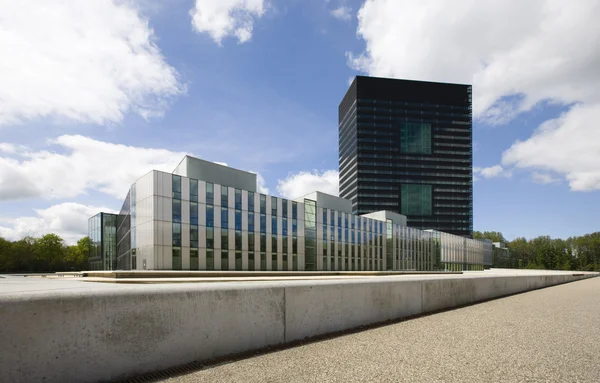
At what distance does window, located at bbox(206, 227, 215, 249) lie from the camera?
37.3m

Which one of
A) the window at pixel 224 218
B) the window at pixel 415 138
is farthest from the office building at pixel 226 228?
the window at pixel 415 138

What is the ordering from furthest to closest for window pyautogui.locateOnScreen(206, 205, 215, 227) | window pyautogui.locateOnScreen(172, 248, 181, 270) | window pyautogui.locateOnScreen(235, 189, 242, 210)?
window pyautogui.locateOnScreen(235, 189, 242, 210) → window pyautogui.locateOnScreen(206, 205, 215, 227) → window pyautogui.locateOnScreen(172, 248, 181, 270)

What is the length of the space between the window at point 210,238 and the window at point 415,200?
402 feet

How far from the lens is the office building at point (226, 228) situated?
34469 millimetres

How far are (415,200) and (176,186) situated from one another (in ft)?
425

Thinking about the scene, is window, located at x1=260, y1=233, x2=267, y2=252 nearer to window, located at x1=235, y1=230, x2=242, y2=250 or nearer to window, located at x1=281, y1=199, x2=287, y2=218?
window, located at x1=235, y1=230, x2=242, y2=250

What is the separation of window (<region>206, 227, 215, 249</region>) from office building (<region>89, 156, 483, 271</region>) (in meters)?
0.11

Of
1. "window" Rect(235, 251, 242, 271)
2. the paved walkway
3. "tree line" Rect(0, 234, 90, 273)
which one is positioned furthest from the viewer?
"tree line" Rect(0, 234, 90, 273)

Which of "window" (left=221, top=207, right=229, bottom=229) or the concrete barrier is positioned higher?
"window" (left=221, top=207, right=229, bottom=229)

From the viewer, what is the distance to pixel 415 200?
149m

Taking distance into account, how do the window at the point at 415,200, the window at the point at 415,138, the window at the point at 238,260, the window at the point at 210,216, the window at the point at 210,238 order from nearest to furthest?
the window at the point at 210,238, the window at the point at 210,216, the window at the point at 238,260, the window at the point at 415,200, the window at the point at 415,138

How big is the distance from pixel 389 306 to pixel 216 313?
14.4 feet

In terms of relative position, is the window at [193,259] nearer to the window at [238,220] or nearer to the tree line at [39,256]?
the window at [238,220]

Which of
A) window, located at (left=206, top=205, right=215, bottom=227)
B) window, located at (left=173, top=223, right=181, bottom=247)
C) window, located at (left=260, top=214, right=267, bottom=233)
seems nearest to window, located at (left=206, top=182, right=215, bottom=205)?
window, located at (left=206, top=205, right=215, bottom=227)
